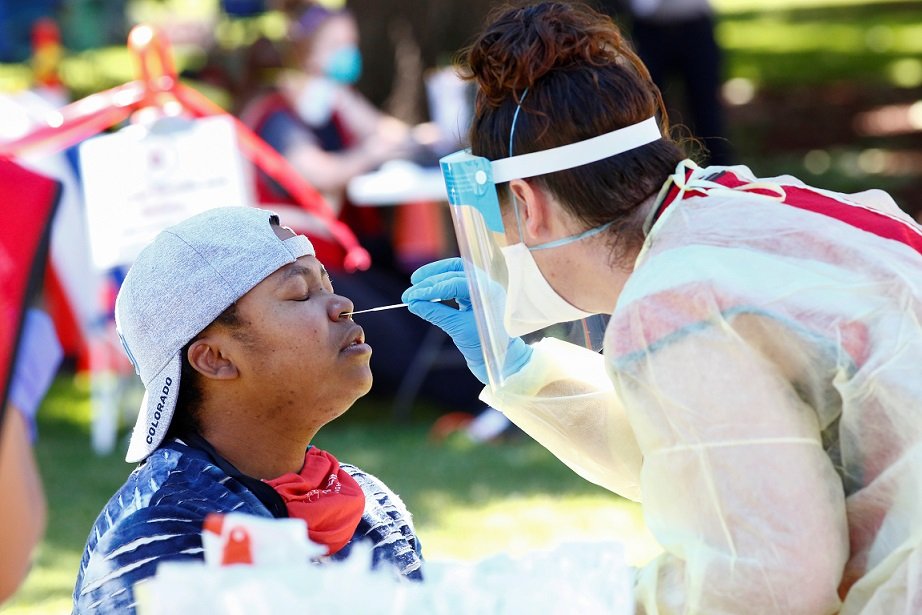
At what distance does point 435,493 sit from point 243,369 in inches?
109

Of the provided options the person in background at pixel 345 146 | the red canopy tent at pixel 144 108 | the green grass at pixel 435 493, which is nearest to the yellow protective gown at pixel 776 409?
the red canopy tent at pixel 144 108

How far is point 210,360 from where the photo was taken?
215cm

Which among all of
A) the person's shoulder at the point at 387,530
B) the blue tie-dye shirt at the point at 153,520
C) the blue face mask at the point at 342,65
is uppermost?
the blue tie-dye shirt at the point at 153,520

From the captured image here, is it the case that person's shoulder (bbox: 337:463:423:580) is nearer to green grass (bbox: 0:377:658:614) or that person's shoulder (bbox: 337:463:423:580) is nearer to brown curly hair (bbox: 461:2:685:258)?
brown curly hair (bbox: 461:2:685:258)

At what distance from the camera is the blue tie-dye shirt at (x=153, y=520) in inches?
75.9

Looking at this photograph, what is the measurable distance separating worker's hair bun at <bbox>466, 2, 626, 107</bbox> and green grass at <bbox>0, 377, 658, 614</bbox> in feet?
6.86

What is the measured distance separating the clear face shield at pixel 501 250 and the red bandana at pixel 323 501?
13.2 inches

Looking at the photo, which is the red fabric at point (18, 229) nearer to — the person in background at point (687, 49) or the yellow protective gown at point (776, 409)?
the yellow protective gown at point (776, 409)


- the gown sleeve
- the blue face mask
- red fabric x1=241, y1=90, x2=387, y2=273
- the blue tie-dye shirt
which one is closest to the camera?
the gown sleeve

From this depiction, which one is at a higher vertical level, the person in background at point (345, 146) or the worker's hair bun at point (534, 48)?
the worker's hair bun at point (534, 48)

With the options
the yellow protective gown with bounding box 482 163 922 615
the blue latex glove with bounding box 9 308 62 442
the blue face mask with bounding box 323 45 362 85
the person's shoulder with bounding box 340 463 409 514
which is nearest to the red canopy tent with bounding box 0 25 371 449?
the blue latex glove with bounding box 9 308 62 442

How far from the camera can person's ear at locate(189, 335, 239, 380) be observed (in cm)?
213

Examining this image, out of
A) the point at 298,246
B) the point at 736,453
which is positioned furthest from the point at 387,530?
the point at 736,453

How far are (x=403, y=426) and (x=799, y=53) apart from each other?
1080cm
